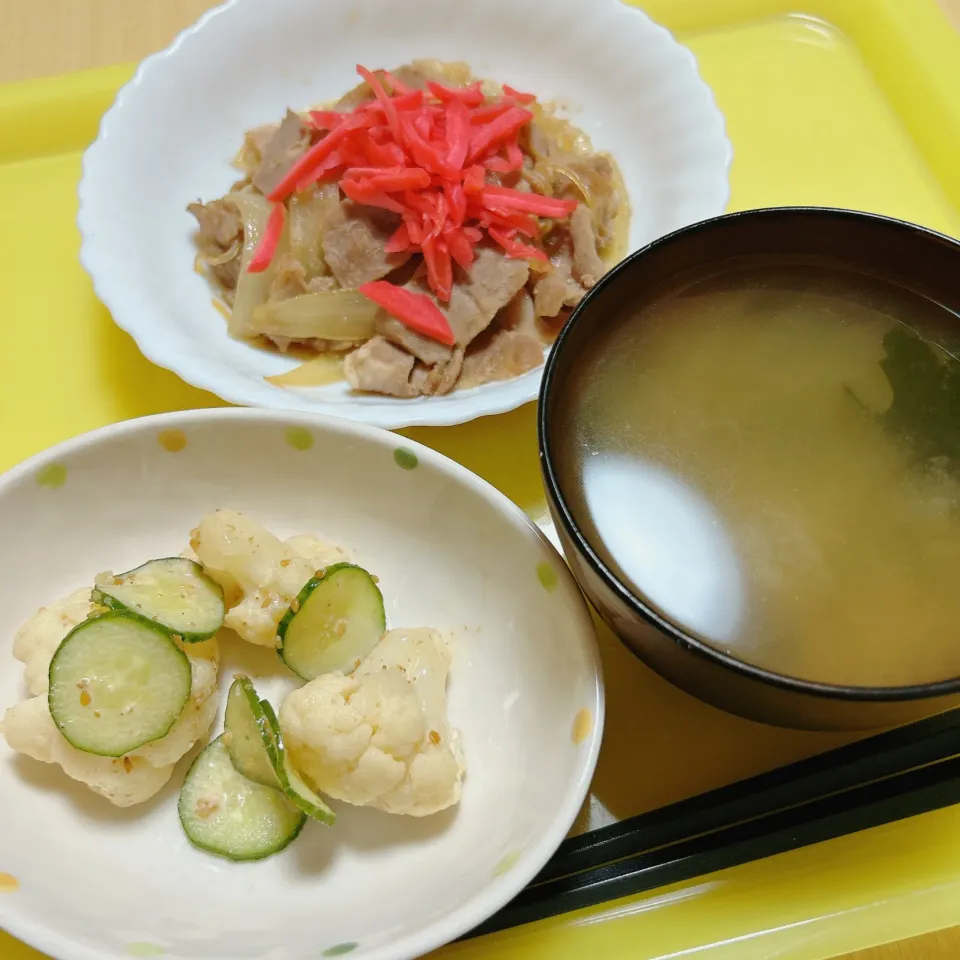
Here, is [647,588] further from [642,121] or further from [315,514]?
[642,121]

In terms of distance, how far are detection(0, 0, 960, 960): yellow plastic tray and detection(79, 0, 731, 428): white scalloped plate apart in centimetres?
14

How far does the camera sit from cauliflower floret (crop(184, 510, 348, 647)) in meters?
1.06

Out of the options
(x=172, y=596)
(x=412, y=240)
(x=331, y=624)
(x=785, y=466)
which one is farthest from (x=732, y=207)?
(x=172, y=596)

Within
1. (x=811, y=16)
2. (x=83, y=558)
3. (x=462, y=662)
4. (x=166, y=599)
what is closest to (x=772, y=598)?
(x=462, y=662)

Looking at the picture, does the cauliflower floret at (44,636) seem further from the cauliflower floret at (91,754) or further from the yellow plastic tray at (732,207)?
the yellow plastic tray at (732,207)

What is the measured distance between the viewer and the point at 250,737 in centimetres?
95

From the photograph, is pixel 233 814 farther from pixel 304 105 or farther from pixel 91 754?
pixel 304 105

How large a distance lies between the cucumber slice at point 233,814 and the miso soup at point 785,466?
1.60 ft

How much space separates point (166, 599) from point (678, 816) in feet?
2.22

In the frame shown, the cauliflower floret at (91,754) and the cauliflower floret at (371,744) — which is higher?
the cauliflower floret at (371,744)

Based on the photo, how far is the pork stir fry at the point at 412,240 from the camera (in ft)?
4.90

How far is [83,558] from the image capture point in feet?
3.88

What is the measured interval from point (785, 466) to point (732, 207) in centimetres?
88

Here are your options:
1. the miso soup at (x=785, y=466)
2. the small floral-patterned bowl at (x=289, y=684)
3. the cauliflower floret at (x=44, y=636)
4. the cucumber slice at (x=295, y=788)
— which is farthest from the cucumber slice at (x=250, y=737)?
the miso soup at (x=785, y=466)
